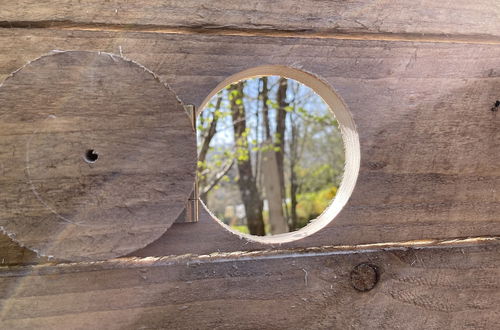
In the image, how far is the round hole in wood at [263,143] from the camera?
2.80 ft

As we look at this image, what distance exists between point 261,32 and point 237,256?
401 mm

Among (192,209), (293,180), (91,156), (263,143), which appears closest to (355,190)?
(192,209)

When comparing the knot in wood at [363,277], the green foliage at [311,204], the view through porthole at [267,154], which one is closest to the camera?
the knot in wood at [363,277]

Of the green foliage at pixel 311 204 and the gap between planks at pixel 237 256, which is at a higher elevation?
the gap between planks at pixel 237 256

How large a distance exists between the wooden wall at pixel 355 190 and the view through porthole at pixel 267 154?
1.72 metres

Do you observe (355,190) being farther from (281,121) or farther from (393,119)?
(281,121)

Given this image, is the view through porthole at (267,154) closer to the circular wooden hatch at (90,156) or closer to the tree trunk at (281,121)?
the tree trunk at (281,121)

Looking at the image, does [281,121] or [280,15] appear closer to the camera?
[280,15]

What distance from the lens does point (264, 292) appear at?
2.61 feet

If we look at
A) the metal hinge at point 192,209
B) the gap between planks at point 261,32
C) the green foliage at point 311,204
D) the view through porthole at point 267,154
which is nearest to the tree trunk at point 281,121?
the view through porthole at point 267,154

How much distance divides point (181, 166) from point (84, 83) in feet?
0.64

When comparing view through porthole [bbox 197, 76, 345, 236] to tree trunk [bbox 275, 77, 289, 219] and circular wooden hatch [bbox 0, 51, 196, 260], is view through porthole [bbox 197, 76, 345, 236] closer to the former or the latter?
tree trunk [bbox 275, 77, 289, 219]

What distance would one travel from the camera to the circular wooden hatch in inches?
26.6

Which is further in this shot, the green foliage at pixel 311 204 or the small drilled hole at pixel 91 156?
the green foliage at pixel 311 204
